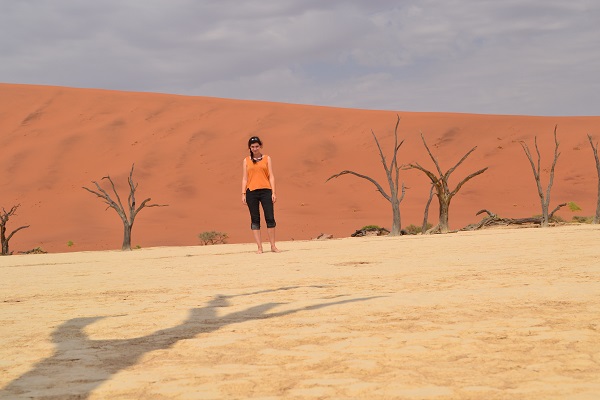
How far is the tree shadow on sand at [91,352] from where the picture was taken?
2877mm

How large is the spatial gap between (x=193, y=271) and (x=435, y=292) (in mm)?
3539

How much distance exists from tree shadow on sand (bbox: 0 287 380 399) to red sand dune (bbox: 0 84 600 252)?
68.6 feet

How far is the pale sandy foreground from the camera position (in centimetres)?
276

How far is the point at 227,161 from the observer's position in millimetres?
39719

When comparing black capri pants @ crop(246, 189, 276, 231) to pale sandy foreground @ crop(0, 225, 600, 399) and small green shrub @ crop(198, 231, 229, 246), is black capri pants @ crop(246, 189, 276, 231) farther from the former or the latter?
small green shrub @ crop(198, 231, 229, 246)

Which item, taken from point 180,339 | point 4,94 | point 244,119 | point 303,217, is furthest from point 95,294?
point 4,94

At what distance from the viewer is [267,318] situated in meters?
4.36

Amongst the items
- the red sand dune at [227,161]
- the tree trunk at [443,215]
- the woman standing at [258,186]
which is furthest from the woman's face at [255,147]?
the red sand dune at [227,161]

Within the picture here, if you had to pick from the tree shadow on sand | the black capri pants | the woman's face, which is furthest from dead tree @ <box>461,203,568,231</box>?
the tree shadow on sand

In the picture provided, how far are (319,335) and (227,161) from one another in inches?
1429

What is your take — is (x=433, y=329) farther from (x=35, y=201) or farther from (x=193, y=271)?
(x=35, y=201)

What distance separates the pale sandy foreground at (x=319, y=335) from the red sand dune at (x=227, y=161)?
19.5m

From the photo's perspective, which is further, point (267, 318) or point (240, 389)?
point (267, 318)

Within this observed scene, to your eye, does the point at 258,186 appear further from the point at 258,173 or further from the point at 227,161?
the point at 227,161
